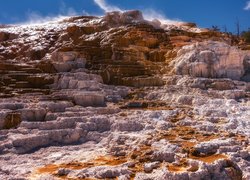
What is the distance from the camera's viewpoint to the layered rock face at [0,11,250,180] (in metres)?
15.1

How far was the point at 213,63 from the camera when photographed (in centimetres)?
2753

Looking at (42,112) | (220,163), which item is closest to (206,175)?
(220,163)

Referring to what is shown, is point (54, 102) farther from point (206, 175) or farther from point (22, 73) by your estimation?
point (206, 175)

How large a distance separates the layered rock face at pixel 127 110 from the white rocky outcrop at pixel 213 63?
7 cm

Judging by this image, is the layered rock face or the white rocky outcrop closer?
the layered rock face

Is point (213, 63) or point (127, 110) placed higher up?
point (213, 63)

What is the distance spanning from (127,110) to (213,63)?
8.41m

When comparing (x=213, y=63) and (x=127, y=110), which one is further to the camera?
(x=213, y=63)

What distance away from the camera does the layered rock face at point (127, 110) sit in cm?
1512

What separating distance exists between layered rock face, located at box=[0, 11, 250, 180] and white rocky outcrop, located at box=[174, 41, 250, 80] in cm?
7

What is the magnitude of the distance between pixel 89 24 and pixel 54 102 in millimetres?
21281

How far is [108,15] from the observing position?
136ft

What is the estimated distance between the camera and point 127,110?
2216 cm

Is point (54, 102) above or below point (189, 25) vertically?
below
